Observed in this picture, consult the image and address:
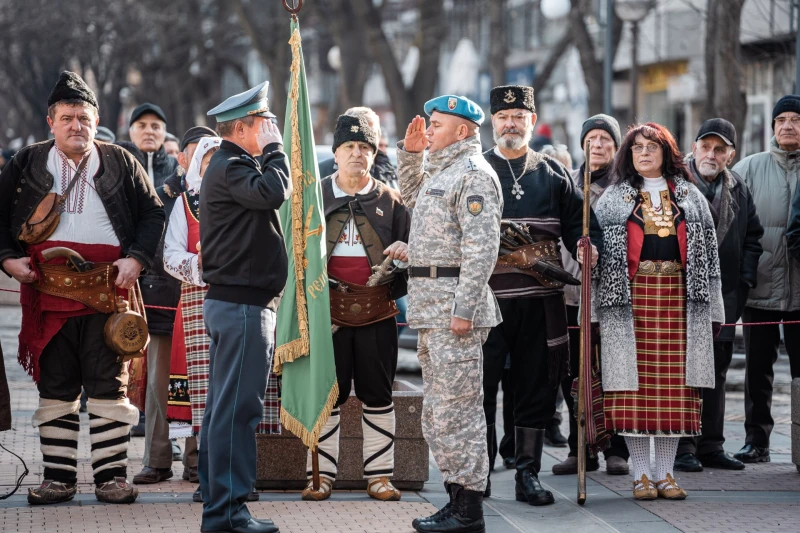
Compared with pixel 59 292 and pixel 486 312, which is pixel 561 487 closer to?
pixel 486 312

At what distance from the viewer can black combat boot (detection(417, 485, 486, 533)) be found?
20.1 feet

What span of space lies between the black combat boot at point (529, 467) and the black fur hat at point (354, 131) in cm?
182

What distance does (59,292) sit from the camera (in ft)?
21.6

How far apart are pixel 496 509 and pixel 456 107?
2.15 meters

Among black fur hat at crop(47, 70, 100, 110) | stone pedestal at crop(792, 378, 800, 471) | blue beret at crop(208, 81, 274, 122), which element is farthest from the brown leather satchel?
stone pedestal at crop(792, 378, 800, 471)

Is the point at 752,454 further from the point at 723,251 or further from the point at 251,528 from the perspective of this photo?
the point at 251,528

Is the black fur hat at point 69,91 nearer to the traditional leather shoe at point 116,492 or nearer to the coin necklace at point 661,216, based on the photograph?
the traditional leather shoe at point 116,492

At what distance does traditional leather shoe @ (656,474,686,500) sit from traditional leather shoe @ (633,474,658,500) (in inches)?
1.9

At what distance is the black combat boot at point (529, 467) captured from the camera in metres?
6.87

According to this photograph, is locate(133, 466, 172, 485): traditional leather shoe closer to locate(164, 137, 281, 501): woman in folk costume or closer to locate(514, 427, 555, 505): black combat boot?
locate(164, 137, 281, 501): woman in folk costume

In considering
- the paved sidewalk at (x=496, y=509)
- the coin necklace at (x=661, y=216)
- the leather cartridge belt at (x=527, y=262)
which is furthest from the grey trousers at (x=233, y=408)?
the coin necklace at (x=661, y=216)

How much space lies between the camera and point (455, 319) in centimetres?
603

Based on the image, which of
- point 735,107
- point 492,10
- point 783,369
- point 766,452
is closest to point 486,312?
point 766,452

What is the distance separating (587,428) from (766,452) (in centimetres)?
206
